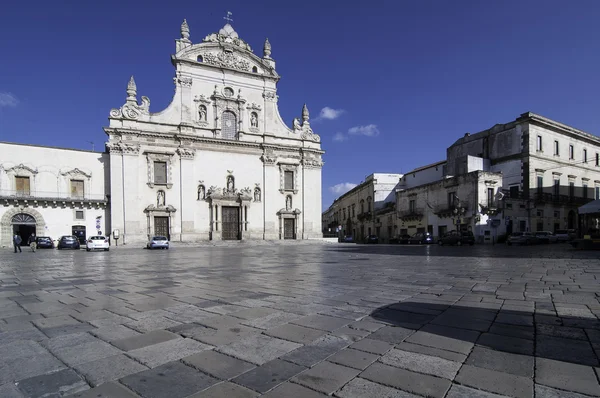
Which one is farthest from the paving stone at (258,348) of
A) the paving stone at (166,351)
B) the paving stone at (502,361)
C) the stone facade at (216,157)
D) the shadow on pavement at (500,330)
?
the stone facade at (216,157)

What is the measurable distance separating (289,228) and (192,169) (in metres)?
11.1

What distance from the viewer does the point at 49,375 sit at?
2555mm

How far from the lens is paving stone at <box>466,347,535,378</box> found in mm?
2568

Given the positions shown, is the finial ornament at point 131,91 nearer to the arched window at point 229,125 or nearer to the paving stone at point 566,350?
the arched window at point 229,125

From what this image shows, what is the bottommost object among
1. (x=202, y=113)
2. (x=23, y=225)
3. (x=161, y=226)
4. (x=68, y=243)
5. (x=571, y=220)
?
(x=68, y=243)

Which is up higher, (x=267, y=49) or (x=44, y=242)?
(x=267, y=49)

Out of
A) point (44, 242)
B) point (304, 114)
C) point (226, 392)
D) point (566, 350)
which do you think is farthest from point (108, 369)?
point (304, 114)

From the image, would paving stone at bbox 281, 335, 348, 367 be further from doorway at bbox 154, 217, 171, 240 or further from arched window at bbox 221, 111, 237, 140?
arched window at bbox 221, 111, 237, 140

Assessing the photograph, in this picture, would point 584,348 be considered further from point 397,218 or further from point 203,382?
point 397,218

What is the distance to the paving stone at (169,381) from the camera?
2295 mm

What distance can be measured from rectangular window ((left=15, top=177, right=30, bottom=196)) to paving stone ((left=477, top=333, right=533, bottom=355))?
34.2 metres

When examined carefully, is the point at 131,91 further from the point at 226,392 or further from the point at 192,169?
the point at 226,392

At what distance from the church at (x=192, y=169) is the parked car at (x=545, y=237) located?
62.8ft

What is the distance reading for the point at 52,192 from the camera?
28.0 m
